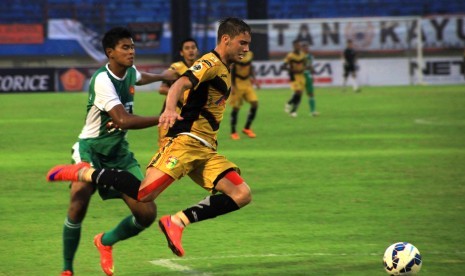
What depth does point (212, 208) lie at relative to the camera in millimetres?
8469

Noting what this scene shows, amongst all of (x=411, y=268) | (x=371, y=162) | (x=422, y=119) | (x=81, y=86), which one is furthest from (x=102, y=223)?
(x=81, y=86)

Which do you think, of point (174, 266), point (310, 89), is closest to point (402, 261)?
point (174, 266)

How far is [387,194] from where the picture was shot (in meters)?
14.2

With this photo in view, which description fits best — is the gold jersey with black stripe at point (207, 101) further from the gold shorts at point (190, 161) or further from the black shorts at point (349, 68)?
the black shorts at point (349, 68)

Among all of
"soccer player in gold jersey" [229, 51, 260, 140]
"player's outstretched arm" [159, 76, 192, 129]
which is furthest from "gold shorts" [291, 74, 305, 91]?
"player's outstretched arm" [159, 76, 192, 129]

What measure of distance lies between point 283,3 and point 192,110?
50695 mm

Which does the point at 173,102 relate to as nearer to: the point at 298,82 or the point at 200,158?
the point at 200,158

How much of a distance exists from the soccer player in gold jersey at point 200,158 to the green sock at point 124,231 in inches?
9.3

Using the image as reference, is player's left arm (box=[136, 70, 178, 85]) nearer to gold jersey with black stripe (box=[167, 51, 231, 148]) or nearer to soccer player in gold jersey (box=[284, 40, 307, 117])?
gold jersey with black stripe (box=[167, 51, 231, 148])

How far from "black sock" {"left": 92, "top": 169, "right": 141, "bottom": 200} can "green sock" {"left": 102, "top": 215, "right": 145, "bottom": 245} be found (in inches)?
15.7

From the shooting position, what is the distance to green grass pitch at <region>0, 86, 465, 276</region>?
9.38 m

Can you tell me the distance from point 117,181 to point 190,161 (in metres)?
0.64

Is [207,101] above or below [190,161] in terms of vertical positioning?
above

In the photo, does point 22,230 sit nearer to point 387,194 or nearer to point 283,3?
point 387,194
